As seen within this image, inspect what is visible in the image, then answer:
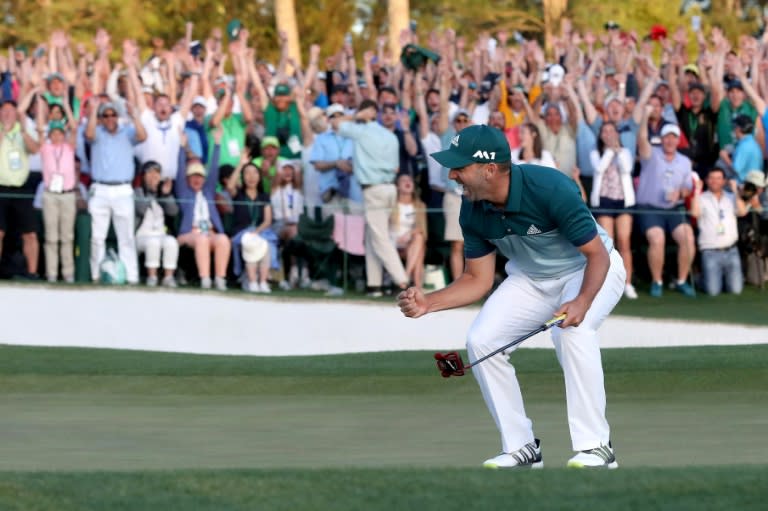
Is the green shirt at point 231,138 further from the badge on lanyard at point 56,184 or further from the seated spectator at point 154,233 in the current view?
A: the badge on lanyard at point 56,184

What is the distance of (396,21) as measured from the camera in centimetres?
3238

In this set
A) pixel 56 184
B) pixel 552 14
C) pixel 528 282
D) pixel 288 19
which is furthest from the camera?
pixel 552 14

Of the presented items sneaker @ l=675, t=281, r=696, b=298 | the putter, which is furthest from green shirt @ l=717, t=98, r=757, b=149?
the putter

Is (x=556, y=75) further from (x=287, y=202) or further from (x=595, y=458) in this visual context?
(x=595, y=458)

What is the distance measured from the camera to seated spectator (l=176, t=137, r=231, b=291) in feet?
59.8

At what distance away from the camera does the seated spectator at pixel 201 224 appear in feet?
59.8

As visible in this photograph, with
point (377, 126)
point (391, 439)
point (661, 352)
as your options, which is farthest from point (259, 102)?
point (391, 439)

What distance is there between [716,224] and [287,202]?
476 centimetres

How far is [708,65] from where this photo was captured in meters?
19.9

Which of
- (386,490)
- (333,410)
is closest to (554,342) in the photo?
(386,490)

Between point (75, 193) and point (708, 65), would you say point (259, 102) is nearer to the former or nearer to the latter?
point (75, 193)

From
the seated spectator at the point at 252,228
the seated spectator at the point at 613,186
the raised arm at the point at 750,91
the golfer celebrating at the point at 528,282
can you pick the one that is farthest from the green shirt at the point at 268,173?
the golfer celebrating at the point at 528,282

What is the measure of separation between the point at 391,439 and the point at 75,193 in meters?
10.2

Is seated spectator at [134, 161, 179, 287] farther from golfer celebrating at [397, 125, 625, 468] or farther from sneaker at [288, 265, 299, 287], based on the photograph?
golfer celebrating at [397, 125, 625, 468]
